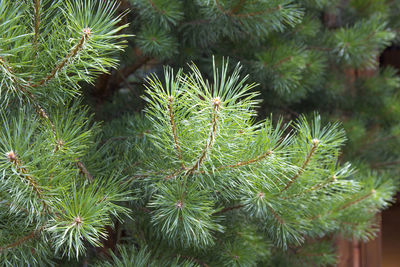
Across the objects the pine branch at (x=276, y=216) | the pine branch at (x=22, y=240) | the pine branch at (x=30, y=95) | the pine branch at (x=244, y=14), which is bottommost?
the pine branch at (x=22, y=240)

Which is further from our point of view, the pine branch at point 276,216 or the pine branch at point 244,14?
the pine branch at point 244,14

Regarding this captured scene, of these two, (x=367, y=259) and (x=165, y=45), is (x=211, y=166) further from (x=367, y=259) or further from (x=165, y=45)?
(x=367, y=259)

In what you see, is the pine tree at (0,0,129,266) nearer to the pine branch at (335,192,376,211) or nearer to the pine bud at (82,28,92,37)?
the pine bud at (82,28,92,37)

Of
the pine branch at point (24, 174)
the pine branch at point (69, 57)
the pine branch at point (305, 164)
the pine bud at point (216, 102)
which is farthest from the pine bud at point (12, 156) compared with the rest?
the pine branch at point (305, 164)

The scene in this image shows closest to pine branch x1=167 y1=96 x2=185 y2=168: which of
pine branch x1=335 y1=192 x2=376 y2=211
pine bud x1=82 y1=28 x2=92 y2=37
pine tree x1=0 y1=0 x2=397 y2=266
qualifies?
pine tree x1=0 y1=0 x2=397 y2=266

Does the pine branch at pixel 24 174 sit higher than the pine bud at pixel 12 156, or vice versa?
the pine bud at pixel 12 156

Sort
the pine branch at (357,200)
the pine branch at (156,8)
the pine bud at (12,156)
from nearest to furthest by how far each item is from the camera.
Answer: the pine bud at (12,156)
the pine branch at (156,8)
the pine branch at (357,200)

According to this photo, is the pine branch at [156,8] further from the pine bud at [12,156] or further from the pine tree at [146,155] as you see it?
the pine bud at [12,156]

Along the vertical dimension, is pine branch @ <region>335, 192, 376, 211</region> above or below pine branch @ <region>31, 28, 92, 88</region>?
below

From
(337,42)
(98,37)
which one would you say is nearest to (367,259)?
(337,42)
